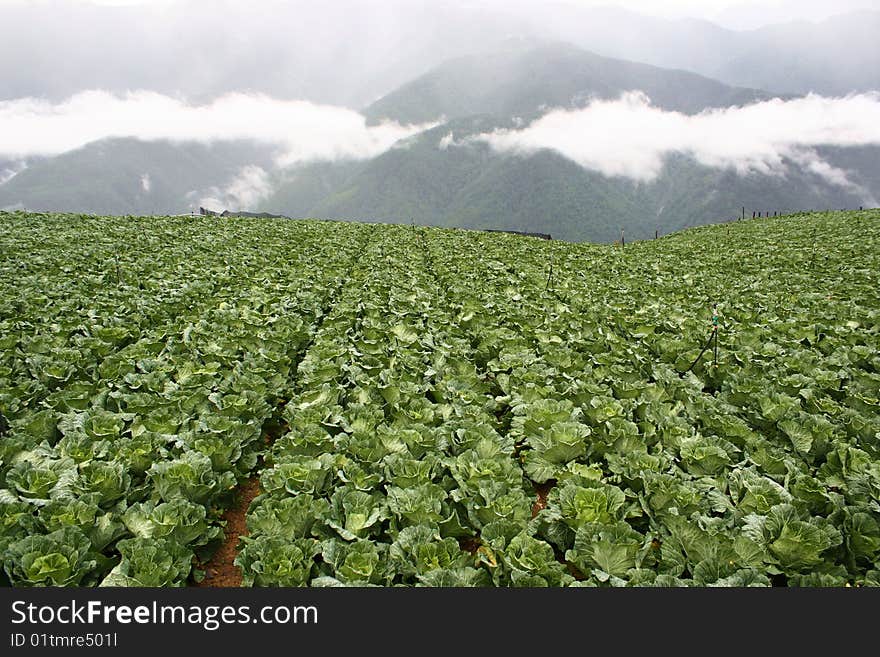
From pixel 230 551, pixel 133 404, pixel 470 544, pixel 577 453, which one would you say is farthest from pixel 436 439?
pixel 133 404

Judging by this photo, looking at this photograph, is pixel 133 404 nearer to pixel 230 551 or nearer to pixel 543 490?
pixel 230 551

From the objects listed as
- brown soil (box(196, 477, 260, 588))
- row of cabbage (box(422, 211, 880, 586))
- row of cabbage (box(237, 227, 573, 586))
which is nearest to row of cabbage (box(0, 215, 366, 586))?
brown soil (box(196, 477, 260, 588))

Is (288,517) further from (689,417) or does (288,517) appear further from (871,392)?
(871,392)

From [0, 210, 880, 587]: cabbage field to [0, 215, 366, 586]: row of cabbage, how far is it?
27 mm

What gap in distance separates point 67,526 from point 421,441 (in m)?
2.74

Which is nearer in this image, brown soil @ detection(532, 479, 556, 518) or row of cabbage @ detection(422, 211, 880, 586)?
row of cabbage @ detection(422, 211, 880, 586)

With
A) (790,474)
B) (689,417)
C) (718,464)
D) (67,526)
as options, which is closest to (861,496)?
(790,474)

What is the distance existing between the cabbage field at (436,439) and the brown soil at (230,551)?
0.07 metres

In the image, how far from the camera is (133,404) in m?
5.25

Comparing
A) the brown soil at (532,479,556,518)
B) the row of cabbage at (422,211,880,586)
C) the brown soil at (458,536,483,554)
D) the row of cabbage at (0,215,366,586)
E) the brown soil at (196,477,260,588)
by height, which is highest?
the row of cabbage at (0,215,366,586)

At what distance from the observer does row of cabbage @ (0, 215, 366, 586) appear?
3.45 m

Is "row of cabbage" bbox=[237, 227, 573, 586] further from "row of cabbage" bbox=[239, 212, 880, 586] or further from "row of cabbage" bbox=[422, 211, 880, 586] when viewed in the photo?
"row of cabbage" bbox=[422, 211, 880, 586]

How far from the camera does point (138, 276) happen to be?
1287cm

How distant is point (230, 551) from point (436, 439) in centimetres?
202
